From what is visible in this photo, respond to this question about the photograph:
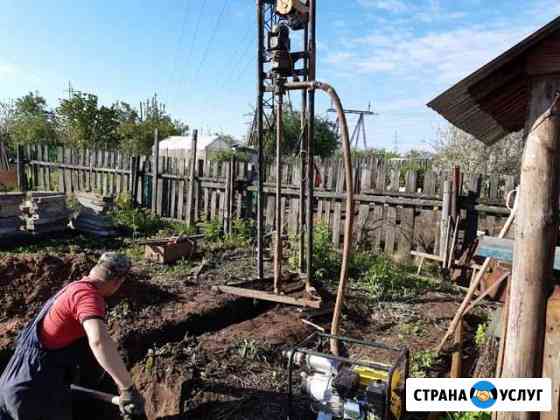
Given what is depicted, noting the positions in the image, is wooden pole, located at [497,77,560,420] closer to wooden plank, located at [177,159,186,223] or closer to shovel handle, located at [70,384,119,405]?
shovel handle, located at [70,384,119,405]

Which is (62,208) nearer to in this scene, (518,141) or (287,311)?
(287,311)

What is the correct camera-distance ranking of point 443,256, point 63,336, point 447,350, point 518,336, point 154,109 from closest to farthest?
point 518,336, point 63,336, point 447,350, point 443,256, point 154,109

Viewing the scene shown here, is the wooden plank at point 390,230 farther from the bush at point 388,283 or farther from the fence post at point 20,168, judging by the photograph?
the fence post at point 20,168

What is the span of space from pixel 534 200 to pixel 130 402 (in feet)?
9.09

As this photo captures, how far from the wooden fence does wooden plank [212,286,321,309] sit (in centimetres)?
340

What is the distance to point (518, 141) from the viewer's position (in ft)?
48.6

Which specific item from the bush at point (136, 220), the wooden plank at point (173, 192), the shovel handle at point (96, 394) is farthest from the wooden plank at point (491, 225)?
the wooden plank at point (173, 192)

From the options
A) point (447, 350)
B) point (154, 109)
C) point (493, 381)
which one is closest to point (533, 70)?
point (493, 381)

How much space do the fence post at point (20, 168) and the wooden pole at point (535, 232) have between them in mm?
14616

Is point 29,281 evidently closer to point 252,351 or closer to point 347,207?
point 252,351

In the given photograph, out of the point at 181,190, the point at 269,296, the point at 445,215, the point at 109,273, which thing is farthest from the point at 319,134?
the point at 109,273

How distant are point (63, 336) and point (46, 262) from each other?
3.13 meters

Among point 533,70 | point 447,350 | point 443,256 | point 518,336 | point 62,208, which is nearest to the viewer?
point 533,70

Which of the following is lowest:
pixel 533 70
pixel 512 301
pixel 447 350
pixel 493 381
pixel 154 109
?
pixel 447 350
